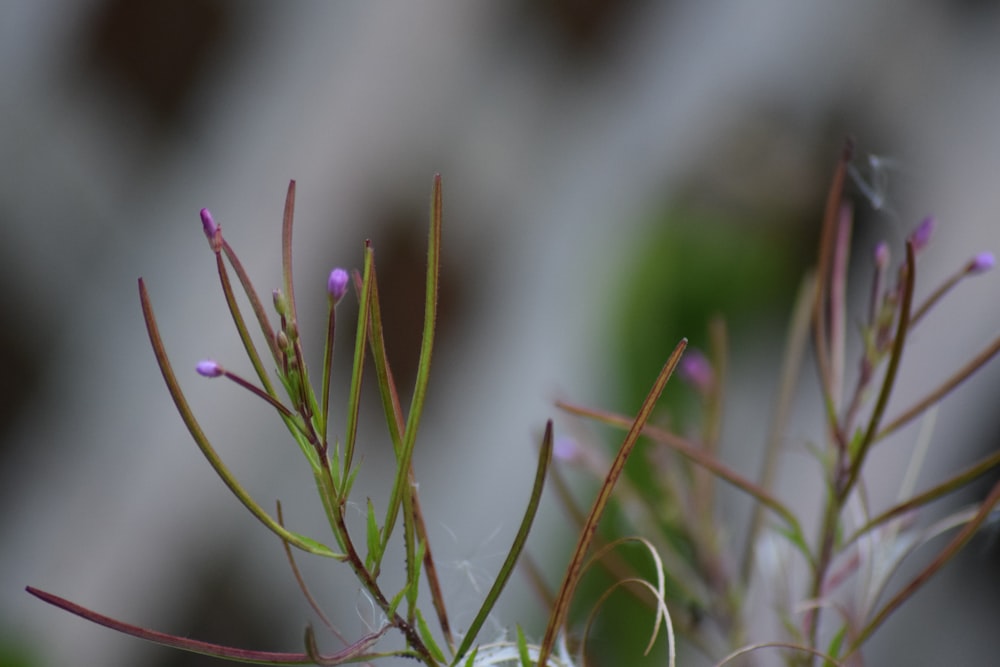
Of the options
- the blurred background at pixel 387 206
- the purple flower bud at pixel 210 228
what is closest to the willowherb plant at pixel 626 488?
the purple flower bud at pixel 210 228

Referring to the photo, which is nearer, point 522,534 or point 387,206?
point 522,534

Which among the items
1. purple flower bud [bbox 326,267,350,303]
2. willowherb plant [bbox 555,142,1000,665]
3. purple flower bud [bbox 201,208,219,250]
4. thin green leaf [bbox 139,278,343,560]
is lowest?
willowherb plant [bbox 555,142,1000,665]

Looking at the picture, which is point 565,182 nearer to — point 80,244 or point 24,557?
point 80,244

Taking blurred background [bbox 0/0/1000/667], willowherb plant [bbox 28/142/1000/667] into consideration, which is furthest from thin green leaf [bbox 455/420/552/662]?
blurred background [bbox 0/0/1000/667]

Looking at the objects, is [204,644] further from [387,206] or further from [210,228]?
[387,206]

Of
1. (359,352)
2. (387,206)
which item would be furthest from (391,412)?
(387,206)

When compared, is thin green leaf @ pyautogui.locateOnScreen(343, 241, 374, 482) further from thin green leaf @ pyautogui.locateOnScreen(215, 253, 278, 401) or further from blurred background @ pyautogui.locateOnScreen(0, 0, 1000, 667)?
blurred background @ pyautogui.locateOnScreen(0, 0, 1000, 667)
